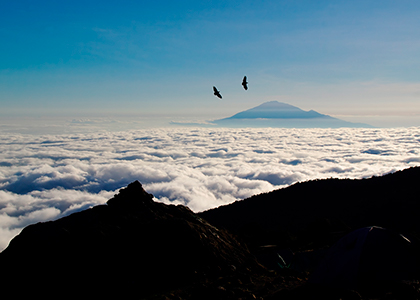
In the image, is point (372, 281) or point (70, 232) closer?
point (372, 281)

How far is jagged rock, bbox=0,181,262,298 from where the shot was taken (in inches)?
408

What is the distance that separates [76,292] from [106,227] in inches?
112

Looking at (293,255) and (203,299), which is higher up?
(203,299)

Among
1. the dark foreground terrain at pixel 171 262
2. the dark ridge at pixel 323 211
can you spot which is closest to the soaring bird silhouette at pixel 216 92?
the dark foreground terrain at pixel 171 262

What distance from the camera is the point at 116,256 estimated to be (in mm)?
11258

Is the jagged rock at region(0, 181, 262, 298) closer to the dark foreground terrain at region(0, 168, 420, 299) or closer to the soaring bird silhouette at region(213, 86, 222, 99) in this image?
the dark foreground terrain at region(0, 168, 420, 299)

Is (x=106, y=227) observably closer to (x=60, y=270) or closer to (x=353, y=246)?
(x=60, y=270)

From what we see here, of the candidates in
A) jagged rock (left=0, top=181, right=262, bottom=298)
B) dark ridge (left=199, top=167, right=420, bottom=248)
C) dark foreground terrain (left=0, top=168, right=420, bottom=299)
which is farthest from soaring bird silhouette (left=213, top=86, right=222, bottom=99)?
dark ridge (left=199, top=167, right=420, bottom=248)

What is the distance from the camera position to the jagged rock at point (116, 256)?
10.4 m

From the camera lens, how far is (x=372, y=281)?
928cm

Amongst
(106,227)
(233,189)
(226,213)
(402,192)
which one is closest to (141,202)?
(106,227)

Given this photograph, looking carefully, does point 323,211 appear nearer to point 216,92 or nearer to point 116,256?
point 116,256

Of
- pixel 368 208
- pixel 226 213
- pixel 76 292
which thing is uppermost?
pixel 76 292

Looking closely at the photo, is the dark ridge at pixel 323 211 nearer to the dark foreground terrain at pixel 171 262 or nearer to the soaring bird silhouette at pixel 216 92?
the dark foreground terrain at pixel 171 262
